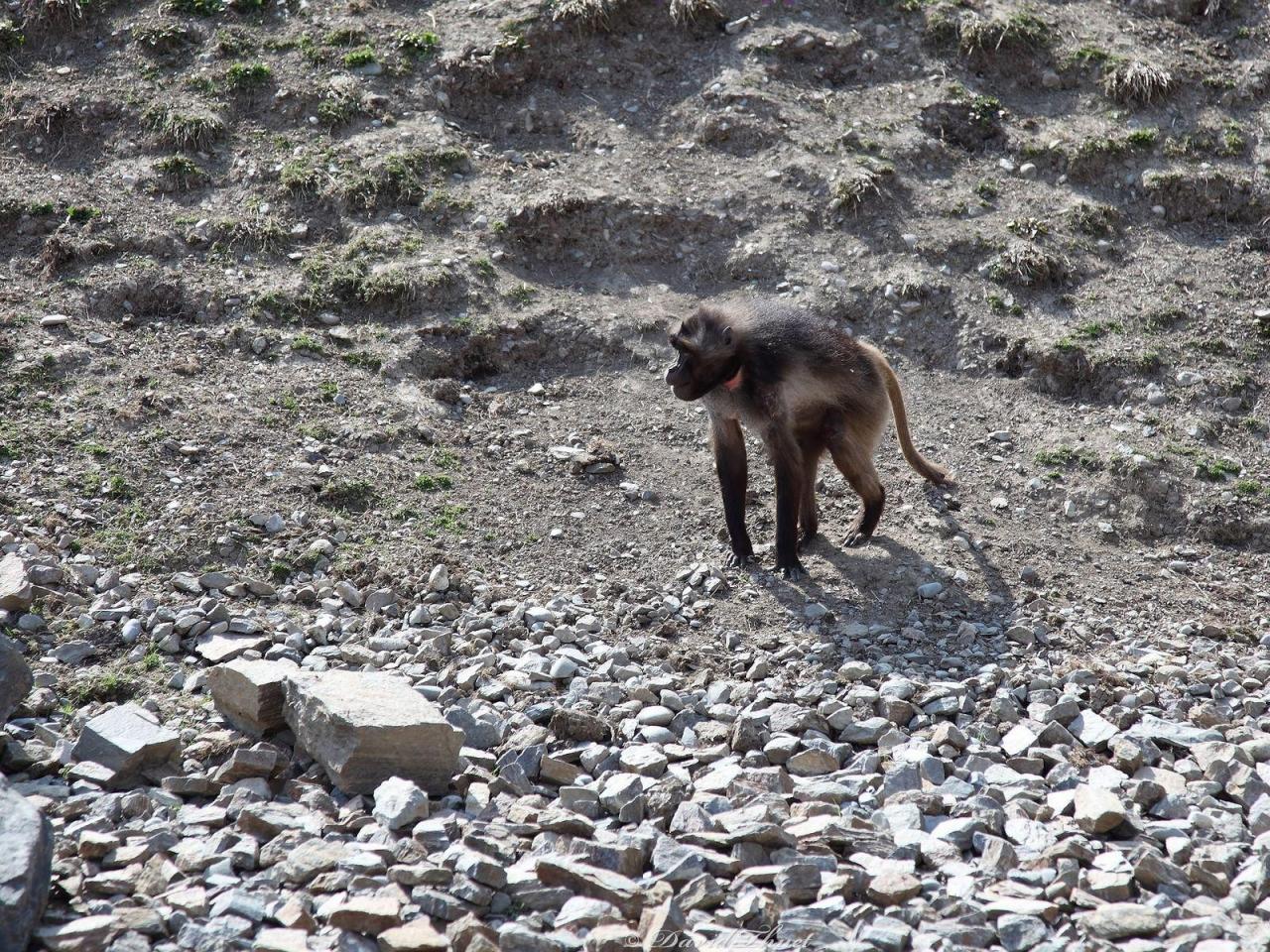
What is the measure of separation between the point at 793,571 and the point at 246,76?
21.4 feet

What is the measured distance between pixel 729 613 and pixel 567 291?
348 centimetres

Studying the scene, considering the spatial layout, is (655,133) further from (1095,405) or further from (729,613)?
(729,613)

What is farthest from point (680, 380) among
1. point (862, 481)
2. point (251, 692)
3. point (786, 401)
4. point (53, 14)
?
point (53, 14)

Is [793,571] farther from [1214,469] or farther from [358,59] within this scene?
[358,59]

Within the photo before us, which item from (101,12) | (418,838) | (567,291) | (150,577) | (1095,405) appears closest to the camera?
(418,838)

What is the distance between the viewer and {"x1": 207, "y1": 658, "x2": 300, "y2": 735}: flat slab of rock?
4.91 m

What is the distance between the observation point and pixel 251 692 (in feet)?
16.2

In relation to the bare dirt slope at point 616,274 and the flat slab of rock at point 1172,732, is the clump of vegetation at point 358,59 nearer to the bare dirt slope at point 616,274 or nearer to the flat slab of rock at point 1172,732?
the bare dirt slope at point 616,274

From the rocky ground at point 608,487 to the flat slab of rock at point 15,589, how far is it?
24mm

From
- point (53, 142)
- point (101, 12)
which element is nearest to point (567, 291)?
point (53, 142)

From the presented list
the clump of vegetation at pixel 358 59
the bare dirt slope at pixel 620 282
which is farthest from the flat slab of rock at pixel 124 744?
the clump of vegetation at pixel 358 59

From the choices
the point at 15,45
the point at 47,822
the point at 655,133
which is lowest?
the point at 47,822

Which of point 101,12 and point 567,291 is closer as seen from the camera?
point 567,291

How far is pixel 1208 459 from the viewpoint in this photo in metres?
7.70
